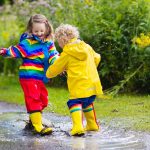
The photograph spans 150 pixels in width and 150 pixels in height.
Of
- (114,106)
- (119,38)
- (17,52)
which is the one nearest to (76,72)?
(17,52)

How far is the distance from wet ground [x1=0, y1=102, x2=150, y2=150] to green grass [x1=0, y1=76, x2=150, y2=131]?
1.43ft

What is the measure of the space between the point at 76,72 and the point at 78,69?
0.05m

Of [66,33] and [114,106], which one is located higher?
[66,33]

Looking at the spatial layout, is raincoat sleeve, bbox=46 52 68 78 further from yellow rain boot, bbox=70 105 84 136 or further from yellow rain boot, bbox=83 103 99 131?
yellow rain boot, bbox=83 103 99 131

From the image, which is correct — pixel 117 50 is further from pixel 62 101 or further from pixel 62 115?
pixel 62 115

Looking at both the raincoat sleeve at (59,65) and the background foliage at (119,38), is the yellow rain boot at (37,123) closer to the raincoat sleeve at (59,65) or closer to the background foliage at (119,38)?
the raincoat sleeve at (59,65)

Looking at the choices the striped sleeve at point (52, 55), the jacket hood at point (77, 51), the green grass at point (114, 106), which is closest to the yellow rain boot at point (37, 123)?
the striped sleeve at point (52, 55)

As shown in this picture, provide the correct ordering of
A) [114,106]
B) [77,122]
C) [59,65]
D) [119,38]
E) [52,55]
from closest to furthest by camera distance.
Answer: [77,122]
[59,65]
[52,55]
[114,106]
[119,38]

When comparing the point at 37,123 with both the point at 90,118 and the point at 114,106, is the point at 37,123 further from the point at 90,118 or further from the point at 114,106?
the point at 114,106

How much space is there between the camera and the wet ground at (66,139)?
6.42 metres

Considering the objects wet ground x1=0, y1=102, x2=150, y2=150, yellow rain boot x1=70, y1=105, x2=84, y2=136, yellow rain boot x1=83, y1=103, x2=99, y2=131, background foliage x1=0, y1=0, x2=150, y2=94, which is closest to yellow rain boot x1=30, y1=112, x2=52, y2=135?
wet ground x1=0, y1=102, x2=150, y2=150

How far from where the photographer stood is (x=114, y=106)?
31.1 feet

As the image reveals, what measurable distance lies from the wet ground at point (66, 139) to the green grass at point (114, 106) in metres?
0.44

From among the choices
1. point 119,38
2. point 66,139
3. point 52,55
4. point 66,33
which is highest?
point 66,33
